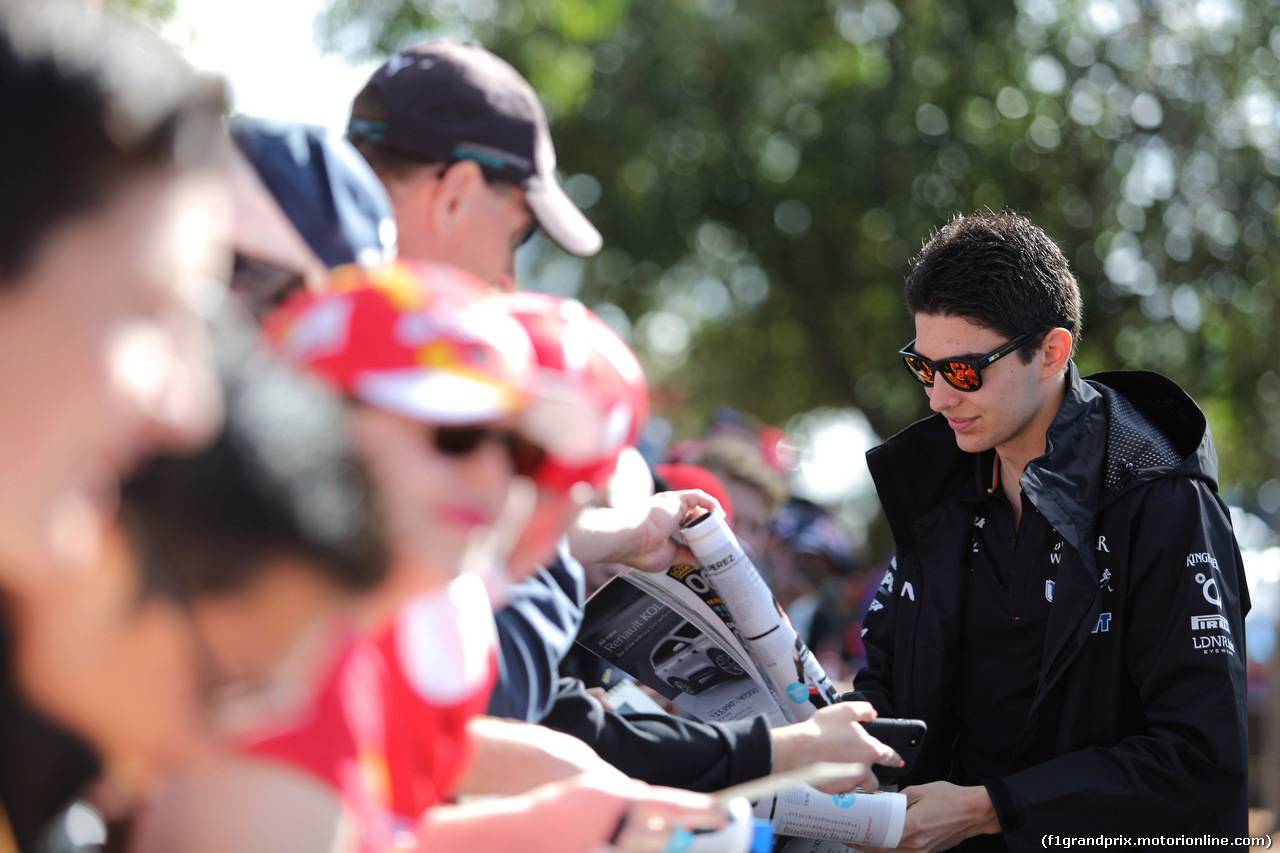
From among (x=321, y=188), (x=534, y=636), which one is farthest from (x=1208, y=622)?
(x=321, y=188)

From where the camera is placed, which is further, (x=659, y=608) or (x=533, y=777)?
(x=659, y=608)

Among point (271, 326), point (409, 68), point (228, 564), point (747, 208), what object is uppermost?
point (409, 68)

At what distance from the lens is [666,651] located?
7.97 ft

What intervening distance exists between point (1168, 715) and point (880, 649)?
776mm

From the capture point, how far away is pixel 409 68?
1.75 m

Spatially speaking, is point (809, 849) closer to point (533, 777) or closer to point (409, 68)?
point (533, 777)

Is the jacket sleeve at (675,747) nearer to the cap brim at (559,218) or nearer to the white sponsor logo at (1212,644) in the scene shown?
the cap brim at (559,218)

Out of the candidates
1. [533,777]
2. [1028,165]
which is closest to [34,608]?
[533,777]

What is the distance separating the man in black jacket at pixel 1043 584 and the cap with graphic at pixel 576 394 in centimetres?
175

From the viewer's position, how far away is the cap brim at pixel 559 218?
1.78 metres

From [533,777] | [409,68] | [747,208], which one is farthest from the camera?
[747,208]

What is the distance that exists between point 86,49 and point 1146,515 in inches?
93.5

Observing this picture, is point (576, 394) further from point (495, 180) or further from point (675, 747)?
point (675, 747)

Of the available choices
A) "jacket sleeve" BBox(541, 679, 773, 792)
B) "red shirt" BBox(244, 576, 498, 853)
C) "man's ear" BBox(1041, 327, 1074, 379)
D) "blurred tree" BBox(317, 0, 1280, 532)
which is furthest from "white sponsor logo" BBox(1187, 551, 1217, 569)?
"blurred tree" BBox(317, 0, 1280, 532)
